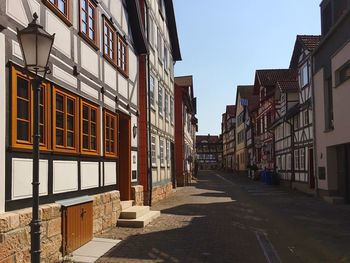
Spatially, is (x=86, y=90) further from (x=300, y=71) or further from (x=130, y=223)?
(x=300, y=71)

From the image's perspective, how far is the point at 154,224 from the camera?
1458 centimetres

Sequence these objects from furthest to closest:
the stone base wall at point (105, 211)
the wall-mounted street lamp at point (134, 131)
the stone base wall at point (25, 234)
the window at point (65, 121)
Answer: the wall-mounted street lamp at point (134, 131) < the stone base wall at point (105, 211) < the window at point (65, 121) < the stone base wall at point (25, 234)

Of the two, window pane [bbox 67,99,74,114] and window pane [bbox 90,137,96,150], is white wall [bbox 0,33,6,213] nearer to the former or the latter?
window pane [bbox 67,99,74,114]

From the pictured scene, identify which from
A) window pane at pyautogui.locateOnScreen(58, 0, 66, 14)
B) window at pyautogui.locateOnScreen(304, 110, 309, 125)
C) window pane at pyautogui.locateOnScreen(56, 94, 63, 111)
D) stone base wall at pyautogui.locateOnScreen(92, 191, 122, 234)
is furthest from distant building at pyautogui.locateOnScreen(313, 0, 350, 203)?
window pane at pyautogui.locateOnScreen(56, 94, 63, 111)

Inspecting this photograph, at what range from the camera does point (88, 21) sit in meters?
12.0

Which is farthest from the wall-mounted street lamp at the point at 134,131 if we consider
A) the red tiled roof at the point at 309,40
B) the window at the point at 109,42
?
the red tiled roof at the point at 309,40

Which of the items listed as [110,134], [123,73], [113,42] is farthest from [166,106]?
[110,134]

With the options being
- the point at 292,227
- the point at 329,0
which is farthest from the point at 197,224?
the point at 329,0

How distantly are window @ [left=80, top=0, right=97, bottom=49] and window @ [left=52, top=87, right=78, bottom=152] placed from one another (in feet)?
5.82

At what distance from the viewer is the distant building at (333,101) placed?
63.2ft

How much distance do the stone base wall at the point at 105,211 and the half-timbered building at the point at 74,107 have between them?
44 mm

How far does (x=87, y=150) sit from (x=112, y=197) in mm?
2229

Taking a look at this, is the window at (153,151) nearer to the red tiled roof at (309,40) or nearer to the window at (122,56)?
the window at (122,56)

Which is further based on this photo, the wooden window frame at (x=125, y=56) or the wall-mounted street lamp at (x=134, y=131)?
the wall-mounted street lamp at (x=134, y=131)
